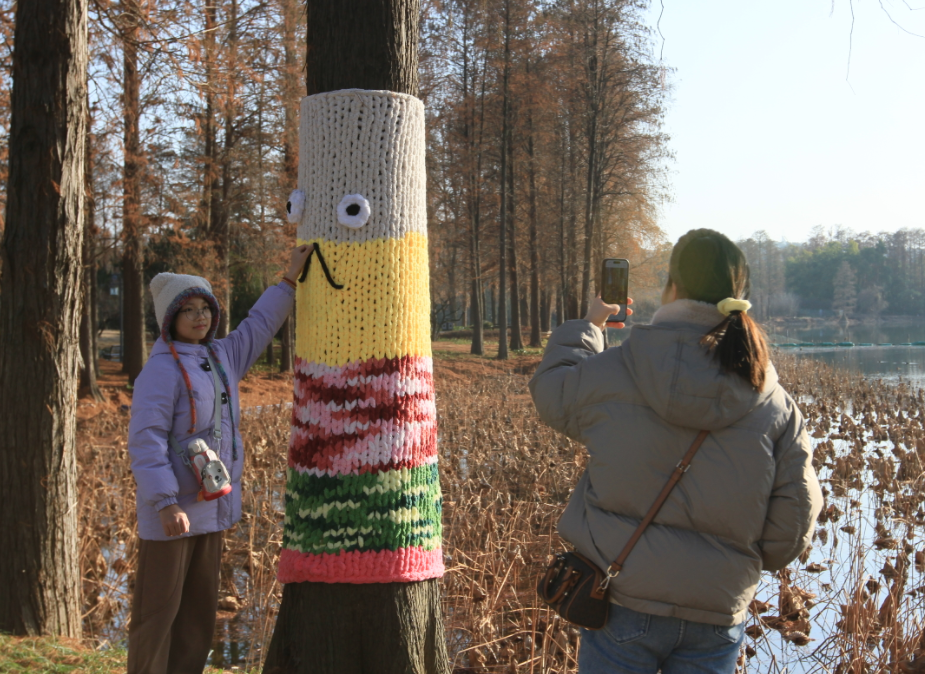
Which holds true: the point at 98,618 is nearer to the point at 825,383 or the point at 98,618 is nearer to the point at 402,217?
the point at 402,217

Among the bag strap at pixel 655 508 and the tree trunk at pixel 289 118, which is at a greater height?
the tree trunk at pixel 289 118

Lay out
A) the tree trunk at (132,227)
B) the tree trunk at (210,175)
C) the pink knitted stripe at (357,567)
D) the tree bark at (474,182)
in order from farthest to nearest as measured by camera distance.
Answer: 1. the tree bark at (474,182)
2. the tree trunk at (210,175)
3. the tree trunk at (132,227)
4. the pink knitted stripe at (357,567)

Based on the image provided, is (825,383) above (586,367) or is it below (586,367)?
below

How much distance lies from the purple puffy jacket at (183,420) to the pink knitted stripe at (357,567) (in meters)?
0.64

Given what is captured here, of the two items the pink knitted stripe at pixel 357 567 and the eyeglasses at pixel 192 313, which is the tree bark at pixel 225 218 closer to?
the eyeglasses at pixel 192 313

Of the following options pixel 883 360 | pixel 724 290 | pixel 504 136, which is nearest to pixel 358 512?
pixel 724 290

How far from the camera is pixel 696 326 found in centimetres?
215

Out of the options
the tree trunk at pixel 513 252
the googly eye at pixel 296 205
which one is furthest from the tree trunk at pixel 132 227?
the tree trunk at pixel 513 252

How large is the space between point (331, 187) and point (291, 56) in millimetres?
15256

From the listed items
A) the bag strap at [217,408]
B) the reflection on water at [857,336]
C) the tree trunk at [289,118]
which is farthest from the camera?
the reflection on water at [857,336]

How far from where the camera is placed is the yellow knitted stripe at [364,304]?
2.63 m

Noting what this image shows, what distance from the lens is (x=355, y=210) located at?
8.73 feet

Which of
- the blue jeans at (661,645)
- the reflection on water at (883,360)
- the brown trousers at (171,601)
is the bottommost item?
the reflection on water at (883,360)

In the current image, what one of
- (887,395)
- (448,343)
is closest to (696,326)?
(887,395)
